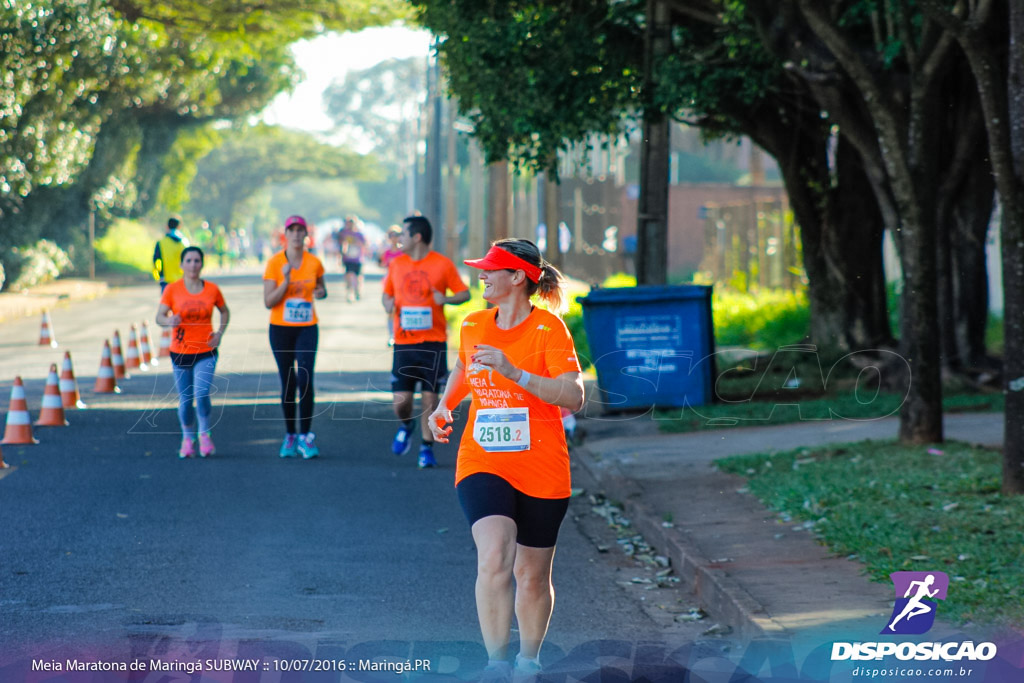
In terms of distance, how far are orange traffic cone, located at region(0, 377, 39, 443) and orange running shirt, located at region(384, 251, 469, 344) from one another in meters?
3.16

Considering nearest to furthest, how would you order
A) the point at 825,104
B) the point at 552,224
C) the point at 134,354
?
the point at 825,104 < the point at 134,354 < the point at 552,224

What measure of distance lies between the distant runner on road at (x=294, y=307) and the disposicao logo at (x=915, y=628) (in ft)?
17.1

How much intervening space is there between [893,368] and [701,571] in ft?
28.7

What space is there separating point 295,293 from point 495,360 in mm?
6027

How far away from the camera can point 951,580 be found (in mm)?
6902

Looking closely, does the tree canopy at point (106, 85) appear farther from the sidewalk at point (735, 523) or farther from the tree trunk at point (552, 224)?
the sidewalk at point (735, 523)

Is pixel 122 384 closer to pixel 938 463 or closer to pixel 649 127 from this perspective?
pixel 649 127

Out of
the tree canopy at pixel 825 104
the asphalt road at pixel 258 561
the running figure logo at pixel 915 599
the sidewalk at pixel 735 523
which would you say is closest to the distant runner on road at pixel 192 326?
the asphalt road at pixel 258 561

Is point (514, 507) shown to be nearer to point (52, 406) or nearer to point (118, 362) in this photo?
point (52, 406)

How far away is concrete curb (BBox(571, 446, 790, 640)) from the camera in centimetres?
646

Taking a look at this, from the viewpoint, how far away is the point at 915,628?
20.3ft

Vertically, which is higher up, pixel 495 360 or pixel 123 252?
pixel 495 360

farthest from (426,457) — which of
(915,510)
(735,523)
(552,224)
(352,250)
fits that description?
(352,250)

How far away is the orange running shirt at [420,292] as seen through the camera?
35.6 ft
